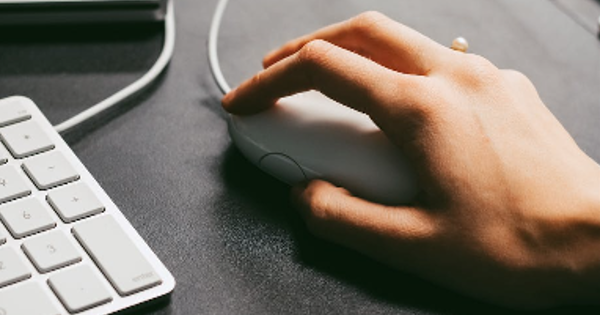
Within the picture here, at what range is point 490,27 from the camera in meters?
0.76

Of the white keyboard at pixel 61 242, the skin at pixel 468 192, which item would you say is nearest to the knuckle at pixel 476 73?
the skin at pixel 468 192

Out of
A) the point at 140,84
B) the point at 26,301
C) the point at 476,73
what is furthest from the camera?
the point at 140,84

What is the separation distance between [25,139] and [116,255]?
0.12 m

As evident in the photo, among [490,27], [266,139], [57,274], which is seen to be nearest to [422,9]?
[490,27]

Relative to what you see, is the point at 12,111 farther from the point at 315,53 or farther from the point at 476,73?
the point at 476,73

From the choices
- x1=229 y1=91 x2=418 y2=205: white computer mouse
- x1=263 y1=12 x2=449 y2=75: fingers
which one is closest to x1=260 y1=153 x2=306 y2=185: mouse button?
x1=229 y1=91 x2=418 y2=205: white computer mouse

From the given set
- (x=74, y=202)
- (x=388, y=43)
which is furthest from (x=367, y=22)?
(x=74, y=202)

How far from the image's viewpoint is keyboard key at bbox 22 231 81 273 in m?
0.44

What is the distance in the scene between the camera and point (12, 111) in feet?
1.76

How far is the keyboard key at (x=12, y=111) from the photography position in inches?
20.8

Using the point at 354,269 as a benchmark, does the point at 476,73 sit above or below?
above

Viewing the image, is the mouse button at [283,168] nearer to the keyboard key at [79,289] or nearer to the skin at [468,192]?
the skin at [468,192]

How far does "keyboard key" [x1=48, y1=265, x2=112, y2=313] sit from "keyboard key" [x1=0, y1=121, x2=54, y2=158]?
4.2 inches

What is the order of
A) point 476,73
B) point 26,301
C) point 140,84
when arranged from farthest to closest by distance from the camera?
point 140,84 → point 476,73 → point 26,301
